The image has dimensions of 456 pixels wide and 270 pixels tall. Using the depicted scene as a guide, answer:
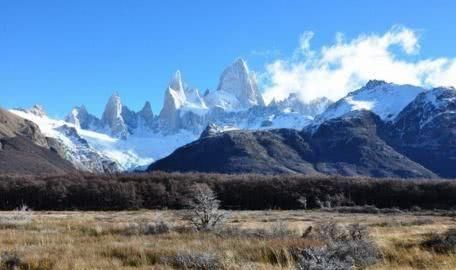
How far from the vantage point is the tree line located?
5463 inches

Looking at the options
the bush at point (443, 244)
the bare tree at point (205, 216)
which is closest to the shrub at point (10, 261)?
the bare tree at point (205, 216)

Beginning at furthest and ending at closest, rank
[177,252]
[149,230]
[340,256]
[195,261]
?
[149,230] < [177,252] < [340,256] < [195,261]

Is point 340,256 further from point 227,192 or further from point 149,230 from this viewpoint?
point 227,192

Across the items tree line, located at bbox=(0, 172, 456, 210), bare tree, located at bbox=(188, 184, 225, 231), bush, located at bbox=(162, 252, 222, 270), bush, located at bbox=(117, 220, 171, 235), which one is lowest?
bush, located at bbox=(162, 252, 222, 270)

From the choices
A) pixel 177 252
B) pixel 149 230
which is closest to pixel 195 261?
pixel 177 252

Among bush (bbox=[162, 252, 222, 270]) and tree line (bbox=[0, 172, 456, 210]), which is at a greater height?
tree line (bbox=[0, 172, 456, 210])

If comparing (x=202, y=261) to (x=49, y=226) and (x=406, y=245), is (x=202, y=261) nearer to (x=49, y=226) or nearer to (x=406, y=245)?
(x=406, y=245)

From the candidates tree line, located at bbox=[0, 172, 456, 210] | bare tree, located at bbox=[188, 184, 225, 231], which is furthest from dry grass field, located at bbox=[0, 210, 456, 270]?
tree line, located at bbox=[0, 172, 456, 210]

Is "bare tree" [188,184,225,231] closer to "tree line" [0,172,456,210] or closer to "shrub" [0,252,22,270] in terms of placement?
"shrub" [0,252,22,270]

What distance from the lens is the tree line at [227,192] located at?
13875 centimetres

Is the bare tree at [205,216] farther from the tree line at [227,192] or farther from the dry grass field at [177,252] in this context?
the tree line at [227,192]

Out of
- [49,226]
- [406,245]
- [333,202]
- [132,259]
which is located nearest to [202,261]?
[132,259]

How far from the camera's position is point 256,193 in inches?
5915

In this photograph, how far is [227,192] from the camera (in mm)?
149875
